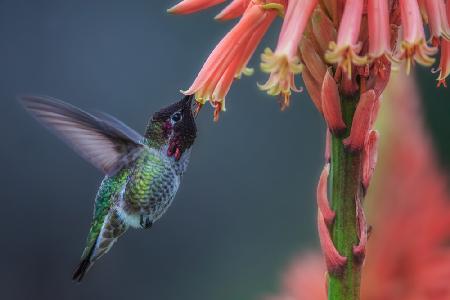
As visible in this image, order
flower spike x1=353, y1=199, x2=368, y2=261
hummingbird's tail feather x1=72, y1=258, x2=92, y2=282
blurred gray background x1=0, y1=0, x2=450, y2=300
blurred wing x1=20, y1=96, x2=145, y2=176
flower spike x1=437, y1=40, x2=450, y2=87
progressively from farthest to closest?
blurred gray background x1=0, y1=0, x2=450, y2=300, hummingbird's tail feather x1=72, y1=258, x2=92, y2=282, blurred wing x1=20, y1=96, x2=145, y2=176, flower spike x1=437, y1=40, x2=450, y2=87, flower spike x1=353, y1=199, x2=368, y2=261

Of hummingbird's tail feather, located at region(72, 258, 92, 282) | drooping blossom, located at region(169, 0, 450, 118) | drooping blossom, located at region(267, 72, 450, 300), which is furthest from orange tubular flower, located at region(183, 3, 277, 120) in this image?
hummingbird's tail feather, located at region(72, 258, 92, 282)

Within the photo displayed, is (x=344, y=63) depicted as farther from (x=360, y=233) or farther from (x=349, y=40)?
(x=360, y=233)

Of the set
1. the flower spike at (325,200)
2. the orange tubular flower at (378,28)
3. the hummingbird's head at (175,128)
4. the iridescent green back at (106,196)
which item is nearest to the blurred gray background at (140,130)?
the iridescent green back at (106,196)

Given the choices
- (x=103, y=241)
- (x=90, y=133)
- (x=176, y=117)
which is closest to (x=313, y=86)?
(x=176, y=117)

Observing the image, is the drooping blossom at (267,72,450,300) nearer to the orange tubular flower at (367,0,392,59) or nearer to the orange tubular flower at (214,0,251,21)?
the orange tubular flower at (367,0,392,59)

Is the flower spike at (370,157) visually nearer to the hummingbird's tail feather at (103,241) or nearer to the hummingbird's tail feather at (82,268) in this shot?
the hummingbird's tail feather at (103,241)

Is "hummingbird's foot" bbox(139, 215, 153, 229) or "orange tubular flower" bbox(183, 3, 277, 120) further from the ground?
"orange tubular flower" bbox(183, 3, 277, 120)

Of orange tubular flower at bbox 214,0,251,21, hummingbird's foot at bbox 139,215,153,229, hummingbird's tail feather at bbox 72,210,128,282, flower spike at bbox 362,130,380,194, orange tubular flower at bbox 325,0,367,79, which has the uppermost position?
orange tubular flower at bbox 214,0,251,21
